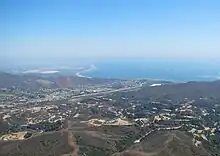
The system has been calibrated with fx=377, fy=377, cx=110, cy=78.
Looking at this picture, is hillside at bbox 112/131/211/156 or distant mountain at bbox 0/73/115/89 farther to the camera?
distant mountain at bbox 0/73/115/89

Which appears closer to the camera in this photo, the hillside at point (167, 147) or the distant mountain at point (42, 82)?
the hillside at point (167, 147)

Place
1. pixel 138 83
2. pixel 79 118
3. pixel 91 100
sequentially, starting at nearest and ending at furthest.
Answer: pixel 79 118 < pixel 91 100 < pixel 138 83

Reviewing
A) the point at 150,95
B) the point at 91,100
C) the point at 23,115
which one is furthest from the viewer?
the point at 150,95

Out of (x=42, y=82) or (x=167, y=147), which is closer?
(x=167, y=147)

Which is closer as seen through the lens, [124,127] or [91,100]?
[124,127]

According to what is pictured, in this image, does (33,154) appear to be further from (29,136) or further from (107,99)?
(107,99)

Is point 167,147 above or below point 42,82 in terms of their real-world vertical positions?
above

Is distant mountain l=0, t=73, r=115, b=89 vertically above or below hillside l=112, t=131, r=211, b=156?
below

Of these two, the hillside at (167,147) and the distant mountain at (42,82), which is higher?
the hillside at (167,147)

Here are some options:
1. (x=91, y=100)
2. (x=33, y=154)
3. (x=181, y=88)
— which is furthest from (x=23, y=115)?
(x=181, y=88)
